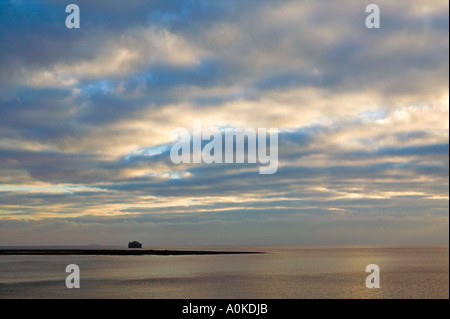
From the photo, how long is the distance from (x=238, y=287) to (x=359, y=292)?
1974 cm

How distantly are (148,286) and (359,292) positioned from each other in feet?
113

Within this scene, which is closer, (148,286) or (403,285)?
(148,286)

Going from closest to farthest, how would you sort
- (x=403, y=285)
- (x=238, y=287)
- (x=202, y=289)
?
(x=202, y=289), (x=238, y=287), (x=403, y=285)
